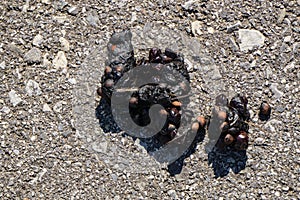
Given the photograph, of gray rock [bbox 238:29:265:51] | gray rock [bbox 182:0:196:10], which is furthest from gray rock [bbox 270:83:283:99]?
gray rock [bbox 182:0:196:10]

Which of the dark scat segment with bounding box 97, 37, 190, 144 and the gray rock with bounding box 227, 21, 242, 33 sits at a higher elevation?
the gray rock with bounding box 227, 21, 242, 33

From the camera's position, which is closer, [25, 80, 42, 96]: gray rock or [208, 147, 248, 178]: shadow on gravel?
[208, 147, 248, 178]: shadow on gravel

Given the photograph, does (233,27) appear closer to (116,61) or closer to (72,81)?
(116,61)

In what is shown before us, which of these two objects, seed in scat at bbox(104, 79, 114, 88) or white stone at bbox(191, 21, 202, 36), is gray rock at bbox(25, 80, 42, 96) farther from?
white stone at bbox(191, 21, 202, 36)

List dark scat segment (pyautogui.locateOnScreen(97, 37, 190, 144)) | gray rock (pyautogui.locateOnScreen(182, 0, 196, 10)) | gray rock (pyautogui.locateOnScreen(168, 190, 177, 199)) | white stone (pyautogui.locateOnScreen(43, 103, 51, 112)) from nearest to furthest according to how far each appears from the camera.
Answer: dark scat segment (pyautogui.locateOnScreen(97, 37, 190, 144))
gray rock (pyautogui.locateOnScreen(168, 190, 177, 199))
white stone (pyautogui.locateOnScreen(43, 103, 51, 112))
gray rock (pyautogui.locateOnScreen(182, 0, 196, 10))

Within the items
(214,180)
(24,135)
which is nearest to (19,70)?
(24,135)

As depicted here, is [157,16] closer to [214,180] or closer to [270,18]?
[270,18]

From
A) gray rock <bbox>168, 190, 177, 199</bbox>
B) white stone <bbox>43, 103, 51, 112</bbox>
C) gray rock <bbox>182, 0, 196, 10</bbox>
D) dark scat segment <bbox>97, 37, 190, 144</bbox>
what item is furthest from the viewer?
gray rock <bbox>182, 0, 196, 10</bbox>
